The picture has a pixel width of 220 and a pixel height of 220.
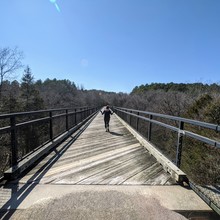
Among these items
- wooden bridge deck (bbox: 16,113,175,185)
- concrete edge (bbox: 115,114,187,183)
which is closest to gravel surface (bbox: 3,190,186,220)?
wooden bridge deck (bbox: 16,113,175,185)

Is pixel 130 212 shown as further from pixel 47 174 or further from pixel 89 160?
pixel 89 160

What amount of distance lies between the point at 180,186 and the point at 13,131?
9.95ft

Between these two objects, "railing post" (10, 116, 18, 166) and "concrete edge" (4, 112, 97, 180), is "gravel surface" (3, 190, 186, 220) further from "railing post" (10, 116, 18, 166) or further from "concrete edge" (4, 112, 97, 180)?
"railing post" (10, 116, 18, 166)

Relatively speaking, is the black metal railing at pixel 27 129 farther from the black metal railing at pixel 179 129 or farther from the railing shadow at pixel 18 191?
the black metal railing at pixel 179 129

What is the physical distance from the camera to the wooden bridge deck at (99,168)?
362 cm

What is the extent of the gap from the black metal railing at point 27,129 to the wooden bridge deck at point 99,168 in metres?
0.61

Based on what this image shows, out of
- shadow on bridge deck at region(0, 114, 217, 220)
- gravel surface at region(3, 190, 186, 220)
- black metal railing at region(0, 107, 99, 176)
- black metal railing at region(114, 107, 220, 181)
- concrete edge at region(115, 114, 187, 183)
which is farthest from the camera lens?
black metal railing at region(0, 107, 99, 176)

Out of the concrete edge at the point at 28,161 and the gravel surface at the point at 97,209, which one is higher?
the concrete edge at the point at 28,161

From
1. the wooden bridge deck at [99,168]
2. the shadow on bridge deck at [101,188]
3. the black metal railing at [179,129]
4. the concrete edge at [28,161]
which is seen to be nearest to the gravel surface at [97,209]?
the shadow on bridge deck at [101,188]

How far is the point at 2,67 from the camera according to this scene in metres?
26.5

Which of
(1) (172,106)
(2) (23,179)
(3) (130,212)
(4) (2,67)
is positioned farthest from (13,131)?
(4) (2,67)

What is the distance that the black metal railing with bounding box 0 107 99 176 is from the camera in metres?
3.77

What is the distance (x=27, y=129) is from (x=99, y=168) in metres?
11.4

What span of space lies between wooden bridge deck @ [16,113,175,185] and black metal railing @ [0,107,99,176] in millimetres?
606
